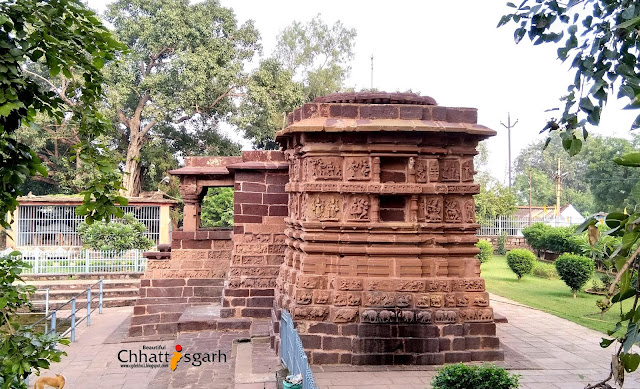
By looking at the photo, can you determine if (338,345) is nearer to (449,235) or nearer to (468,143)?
(449,235)

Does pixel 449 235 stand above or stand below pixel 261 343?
above

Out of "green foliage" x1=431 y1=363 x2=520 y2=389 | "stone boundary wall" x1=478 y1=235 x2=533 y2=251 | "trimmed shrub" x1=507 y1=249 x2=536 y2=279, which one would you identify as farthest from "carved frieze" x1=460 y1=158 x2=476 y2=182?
"stone boundary wall" x1=478 y1=235 x2=533 y2=251

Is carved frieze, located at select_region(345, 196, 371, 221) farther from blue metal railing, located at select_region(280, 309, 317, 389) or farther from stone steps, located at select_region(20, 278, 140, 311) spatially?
stone steps, located at select_region(20, 278, 140, 311)

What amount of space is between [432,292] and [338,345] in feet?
4.06

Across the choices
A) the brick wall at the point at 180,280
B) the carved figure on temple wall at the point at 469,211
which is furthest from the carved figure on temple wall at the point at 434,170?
the brick wall at the point at 180,280

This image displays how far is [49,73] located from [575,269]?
12855mm

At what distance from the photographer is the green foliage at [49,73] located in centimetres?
210

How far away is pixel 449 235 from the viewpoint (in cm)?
612

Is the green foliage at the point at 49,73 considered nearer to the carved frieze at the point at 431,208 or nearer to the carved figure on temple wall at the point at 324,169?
the carved figure on temple wall at the point at 324,169

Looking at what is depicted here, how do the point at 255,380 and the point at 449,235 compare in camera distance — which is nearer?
the point at 255,380

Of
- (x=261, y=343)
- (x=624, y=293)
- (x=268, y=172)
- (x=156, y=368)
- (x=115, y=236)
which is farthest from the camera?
(x=115, y=236)

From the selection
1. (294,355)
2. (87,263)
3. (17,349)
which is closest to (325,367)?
(294,355)

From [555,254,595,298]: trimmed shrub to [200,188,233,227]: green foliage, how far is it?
14.3 m

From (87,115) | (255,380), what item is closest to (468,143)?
(255,380)
